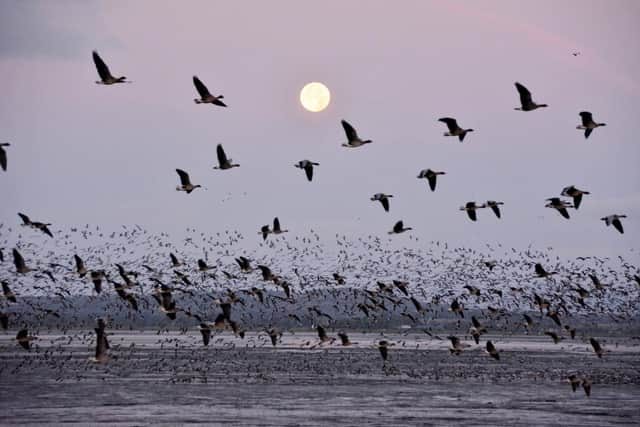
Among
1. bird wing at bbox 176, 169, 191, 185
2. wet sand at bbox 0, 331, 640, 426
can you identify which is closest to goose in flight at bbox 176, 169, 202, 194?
bird wing at bbox 176, 169, 191, 185

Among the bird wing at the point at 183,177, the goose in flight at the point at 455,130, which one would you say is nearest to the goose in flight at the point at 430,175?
the goose in flight at the point at 455,130

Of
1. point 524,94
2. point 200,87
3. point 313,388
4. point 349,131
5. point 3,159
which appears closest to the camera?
point 3,159

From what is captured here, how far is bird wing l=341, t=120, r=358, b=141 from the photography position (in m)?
31.1

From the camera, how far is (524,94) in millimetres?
29516

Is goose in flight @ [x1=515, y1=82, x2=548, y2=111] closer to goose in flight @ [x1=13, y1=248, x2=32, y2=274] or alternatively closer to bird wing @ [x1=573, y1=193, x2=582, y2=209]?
bird wing @ [x1=573, y1=193, x2=582, y2=209]

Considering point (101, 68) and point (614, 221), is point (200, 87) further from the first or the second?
point (614, 221)

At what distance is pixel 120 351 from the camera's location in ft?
197

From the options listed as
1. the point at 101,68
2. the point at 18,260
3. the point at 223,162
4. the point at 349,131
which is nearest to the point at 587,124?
the point at 349,131

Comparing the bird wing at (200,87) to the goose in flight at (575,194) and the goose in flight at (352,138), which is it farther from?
the goose in flight at (575,194)

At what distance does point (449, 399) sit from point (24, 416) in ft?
45.3

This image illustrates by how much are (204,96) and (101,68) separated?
2690 millimetres

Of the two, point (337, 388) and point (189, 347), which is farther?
point (189, 347)

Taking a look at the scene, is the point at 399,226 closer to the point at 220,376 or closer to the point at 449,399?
the point at 449,399

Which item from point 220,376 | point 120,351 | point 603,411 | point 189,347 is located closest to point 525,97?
point 603,411
